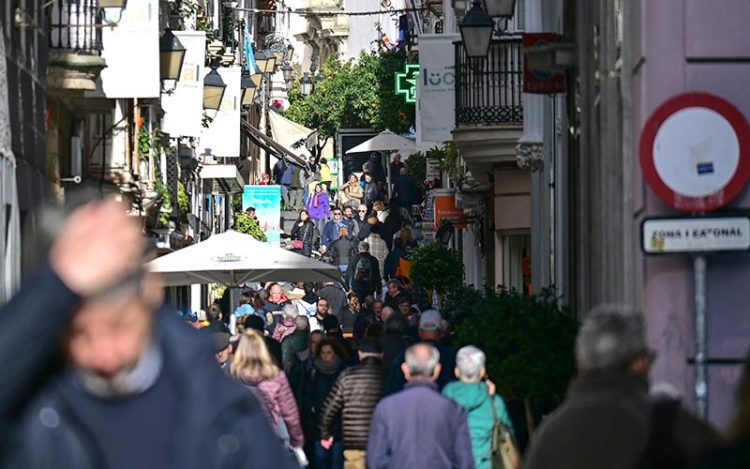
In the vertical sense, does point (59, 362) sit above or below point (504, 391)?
above

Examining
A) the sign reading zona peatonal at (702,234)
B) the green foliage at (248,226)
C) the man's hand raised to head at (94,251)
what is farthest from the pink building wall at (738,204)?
the green foliage at (248,226)

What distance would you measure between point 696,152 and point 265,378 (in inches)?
262

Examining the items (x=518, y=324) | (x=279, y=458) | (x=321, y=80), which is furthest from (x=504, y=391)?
(x=321, y=80)

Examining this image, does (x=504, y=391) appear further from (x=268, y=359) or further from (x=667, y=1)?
(x=667, y=1)

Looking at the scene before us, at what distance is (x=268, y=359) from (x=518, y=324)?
218 centimetres

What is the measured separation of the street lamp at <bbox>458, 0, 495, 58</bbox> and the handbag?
9.88 metres

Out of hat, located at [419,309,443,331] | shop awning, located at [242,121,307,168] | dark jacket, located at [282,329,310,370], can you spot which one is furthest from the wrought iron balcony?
shop awning, located at [242,121,307,168]

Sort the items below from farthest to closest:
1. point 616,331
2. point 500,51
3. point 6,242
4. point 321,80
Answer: point 321,80 → point 500,51 → point 6,242 → point 616,331

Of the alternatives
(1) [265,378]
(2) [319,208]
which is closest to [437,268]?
(1) [265,378]

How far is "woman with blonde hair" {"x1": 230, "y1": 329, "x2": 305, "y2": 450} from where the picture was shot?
16.9 meters

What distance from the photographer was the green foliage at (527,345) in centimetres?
1562

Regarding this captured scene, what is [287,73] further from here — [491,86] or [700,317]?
[700,317]

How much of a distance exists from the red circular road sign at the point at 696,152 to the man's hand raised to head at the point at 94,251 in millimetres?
6991

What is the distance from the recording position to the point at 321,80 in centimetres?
9125
